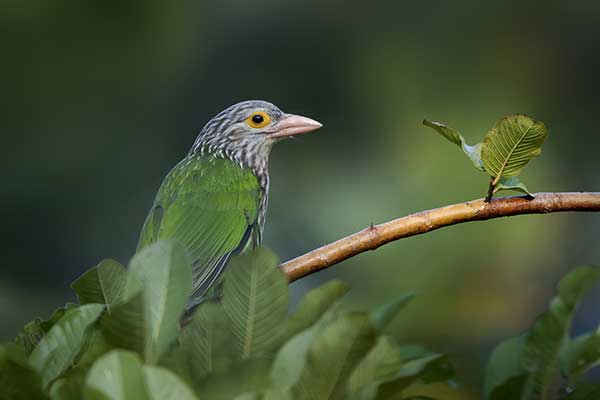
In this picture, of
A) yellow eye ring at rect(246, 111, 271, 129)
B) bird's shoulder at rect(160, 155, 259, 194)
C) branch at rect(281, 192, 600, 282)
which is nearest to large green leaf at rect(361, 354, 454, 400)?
branch at rect(281, 192, 600, 282)

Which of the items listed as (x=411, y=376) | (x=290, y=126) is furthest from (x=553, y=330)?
(x=290, y=126)

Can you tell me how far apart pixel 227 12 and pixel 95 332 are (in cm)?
258

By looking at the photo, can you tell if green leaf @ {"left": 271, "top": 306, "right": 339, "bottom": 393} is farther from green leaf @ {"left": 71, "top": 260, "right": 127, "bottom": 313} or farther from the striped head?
the striped head

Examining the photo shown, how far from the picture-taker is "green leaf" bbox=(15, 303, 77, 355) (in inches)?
19.8

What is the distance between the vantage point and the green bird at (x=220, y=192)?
54.3 inches

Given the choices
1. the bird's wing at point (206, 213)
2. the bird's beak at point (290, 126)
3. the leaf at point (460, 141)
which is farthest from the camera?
the bird's beak at point (290, 126)

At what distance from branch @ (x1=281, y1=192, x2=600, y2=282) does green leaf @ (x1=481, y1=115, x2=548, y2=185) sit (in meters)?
0.03

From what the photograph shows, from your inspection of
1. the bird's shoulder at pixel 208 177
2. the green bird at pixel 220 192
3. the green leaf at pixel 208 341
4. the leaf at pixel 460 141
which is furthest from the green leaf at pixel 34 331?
the bird's shoulder at pixel 208 177

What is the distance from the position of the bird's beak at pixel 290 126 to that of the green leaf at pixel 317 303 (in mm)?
1214

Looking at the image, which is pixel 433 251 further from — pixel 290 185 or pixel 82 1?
pixel 82 1

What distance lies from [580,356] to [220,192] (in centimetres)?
116

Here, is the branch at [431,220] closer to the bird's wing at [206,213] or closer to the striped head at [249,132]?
the bird's wing at [206,213]

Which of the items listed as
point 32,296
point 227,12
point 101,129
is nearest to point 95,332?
point 32,296

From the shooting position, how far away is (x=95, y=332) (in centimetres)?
44
